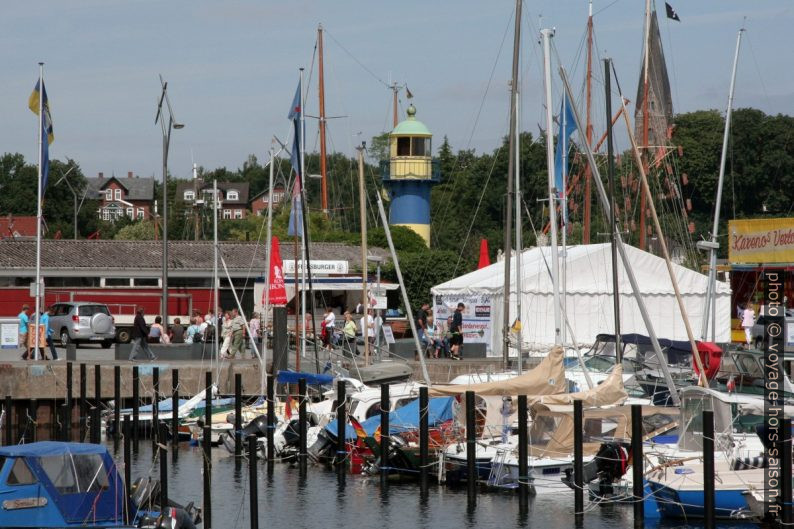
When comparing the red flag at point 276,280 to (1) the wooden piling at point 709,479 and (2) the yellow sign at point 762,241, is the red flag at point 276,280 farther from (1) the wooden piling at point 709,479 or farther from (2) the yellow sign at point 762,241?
(2) the yellow sign at point 762,241

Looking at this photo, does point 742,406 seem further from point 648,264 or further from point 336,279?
point 336,279

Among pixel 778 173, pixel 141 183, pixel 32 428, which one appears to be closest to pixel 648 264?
pixel 32 428

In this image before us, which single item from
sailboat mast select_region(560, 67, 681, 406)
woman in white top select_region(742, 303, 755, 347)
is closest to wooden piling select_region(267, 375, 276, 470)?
sailboat mast select_region(560, 67, 681, 406)

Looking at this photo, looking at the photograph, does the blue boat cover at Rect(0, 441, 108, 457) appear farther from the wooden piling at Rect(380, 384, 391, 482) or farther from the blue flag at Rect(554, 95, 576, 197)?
the blue flag at Rect(554, 95, 576, 197)

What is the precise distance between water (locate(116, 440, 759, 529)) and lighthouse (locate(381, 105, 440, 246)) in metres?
46.6

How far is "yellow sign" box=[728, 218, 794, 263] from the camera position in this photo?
47.8 metres

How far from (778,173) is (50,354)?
70.2 m

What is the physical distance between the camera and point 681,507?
76.9 ft

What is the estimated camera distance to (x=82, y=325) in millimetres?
48375

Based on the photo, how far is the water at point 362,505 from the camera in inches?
976

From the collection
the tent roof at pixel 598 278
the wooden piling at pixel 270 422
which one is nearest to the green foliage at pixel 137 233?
the tent roof at pixel 598 278

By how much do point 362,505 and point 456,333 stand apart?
51.6ft

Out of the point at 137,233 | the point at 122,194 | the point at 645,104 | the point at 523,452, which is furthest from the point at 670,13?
the point at 122,194

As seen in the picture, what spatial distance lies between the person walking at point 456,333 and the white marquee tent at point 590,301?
7.40ft
